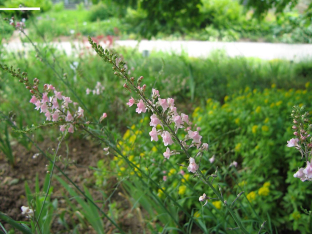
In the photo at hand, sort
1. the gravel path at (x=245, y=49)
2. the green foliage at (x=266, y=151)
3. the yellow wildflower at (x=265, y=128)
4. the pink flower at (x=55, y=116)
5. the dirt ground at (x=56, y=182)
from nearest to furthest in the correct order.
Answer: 1. the pink flower at (x=55, y=116)
2. the green foliage at (x=266, y=151)
3. the dirt ground at (x=56, y=182)
4. the yellow wildflower at (x=265, y=128)
5. the gravel path at (x=245, y=49)

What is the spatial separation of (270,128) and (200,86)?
6.80 feet

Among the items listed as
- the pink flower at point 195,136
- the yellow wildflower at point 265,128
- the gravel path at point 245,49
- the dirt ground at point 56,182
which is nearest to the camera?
the pink flower at point 195,136

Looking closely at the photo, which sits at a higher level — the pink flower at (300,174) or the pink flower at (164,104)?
the pink flower at (164,104)

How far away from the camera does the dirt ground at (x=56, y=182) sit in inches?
91.3

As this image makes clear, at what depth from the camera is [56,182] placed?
2.88 m

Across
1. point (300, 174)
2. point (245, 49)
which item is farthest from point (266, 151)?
point (245, 49)

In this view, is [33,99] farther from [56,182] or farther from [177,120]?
[56,182]

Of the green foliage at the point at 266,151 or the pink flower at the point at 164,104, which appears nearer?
the pink flower at the point at 164,104

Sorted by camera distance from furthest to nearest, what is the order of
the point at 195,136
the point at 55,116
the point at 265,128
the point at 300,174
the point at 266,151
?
the point at 265,128
the point at 266,151
the point at 55,116
the point at 195,136
the point at 300,174

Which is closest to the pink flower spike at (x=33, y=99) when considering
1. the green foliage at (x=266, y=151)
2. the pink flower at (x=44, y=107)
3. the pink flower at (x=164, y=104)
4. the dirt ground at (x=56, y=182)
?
the pink flower at (x=44, y=107)

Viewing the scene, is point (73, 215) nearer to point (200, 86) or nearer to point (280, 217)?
point (280, 217)

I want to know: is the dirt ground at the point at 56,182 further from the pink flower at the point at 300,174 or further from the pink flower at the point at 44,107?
the pink flower at the point at 300,174

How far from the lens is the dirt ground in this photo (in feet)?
7.61

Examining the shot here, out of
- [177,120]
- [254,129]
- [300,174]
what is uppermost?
[177,120]
